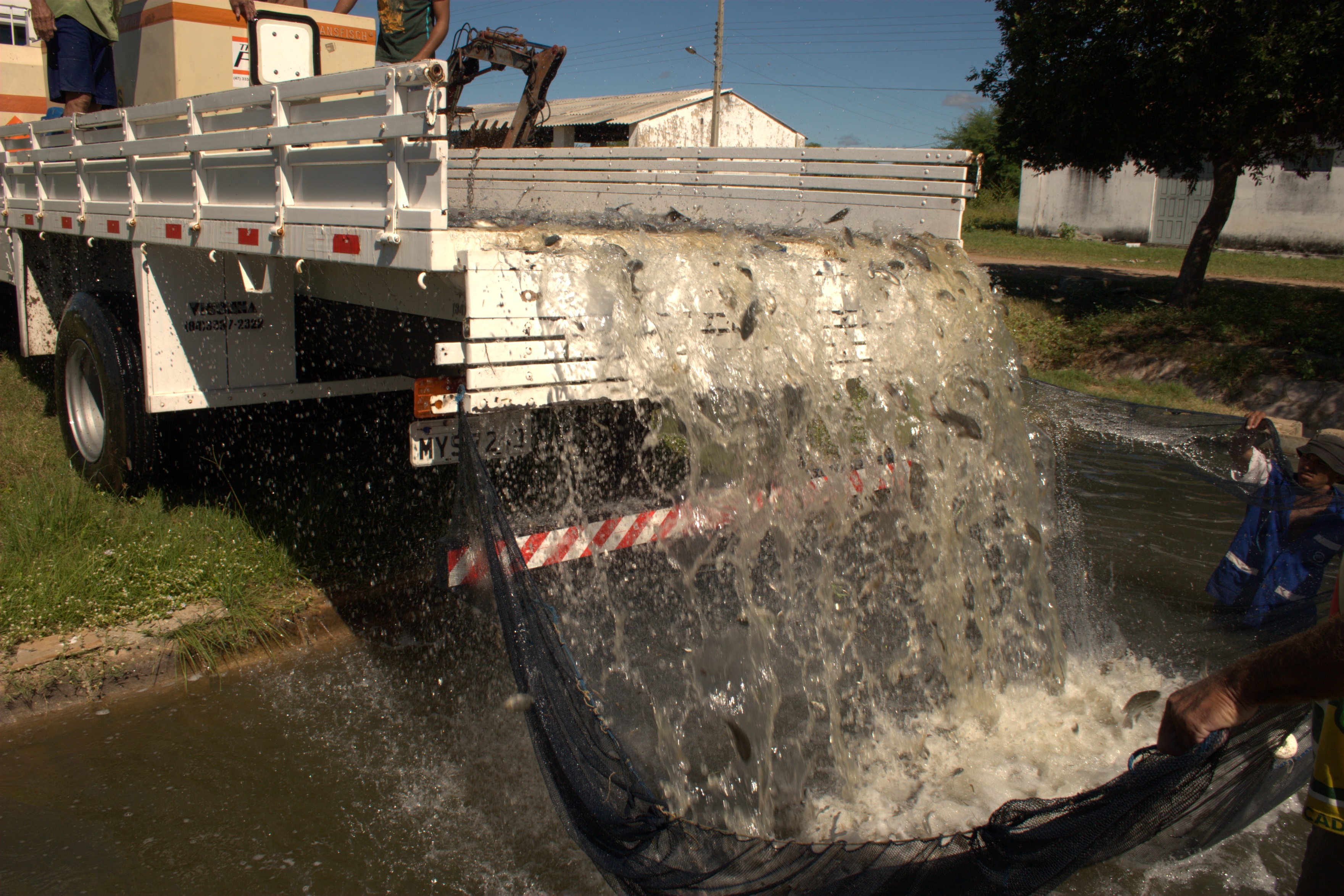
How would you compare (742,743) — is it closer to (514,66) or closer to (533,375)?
(533,375)

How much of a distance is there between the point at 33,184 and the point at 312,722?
466 centimetres

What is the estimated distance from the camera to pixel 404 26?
25.4ft

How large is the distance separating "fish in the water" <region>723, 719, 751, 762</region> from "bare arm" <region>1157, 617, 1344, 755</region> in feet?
5.69

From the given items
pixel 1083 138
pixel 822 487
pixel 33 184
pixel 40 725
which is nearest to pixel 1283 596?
pixel 822 487

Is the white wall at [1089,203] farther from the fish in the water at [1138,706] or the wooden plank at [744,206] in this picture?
the fish in the water at [1138,706]

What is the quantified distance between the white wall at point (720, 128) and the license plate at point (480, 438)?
2907cm

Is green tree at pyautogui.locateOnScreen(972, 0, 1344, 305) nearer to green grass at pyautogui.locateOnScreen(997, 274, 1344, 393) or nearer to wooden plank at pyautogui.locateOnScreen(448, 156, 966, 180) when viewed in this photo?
green grass at pyautogui.locateOnScreen(997, 274, 1344, 393)

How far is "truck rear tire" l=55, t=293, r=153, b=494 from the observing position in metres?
4.85

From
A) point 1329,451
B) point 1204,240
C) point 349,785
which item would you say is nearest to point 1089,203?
point 1204,240

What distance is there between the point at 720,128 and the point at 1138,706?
112 ft

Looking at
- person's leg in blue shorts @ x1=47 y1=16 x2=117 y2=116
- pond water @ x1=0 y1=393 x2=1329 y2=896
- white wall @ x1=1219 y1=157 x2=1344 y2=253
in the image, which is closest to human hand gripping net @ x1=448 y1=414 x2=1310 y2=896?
pond water @ x1=0 y1=393 x2=1329 y2=896

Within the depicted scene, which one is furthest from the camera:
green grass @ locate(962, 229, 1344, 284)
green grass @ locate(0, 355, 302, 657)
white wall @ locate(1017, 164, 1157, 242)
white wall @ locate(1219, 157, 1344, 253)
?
white wall @ locate(1017, 164, 1157, 242)

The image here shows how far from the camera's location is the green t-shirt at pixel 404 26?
7711mm

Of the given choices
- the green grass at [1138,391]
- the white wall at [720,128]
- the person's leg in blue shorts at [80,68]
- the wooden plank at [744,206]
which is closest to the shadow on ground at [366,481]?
the wooden plank at [744,206]
